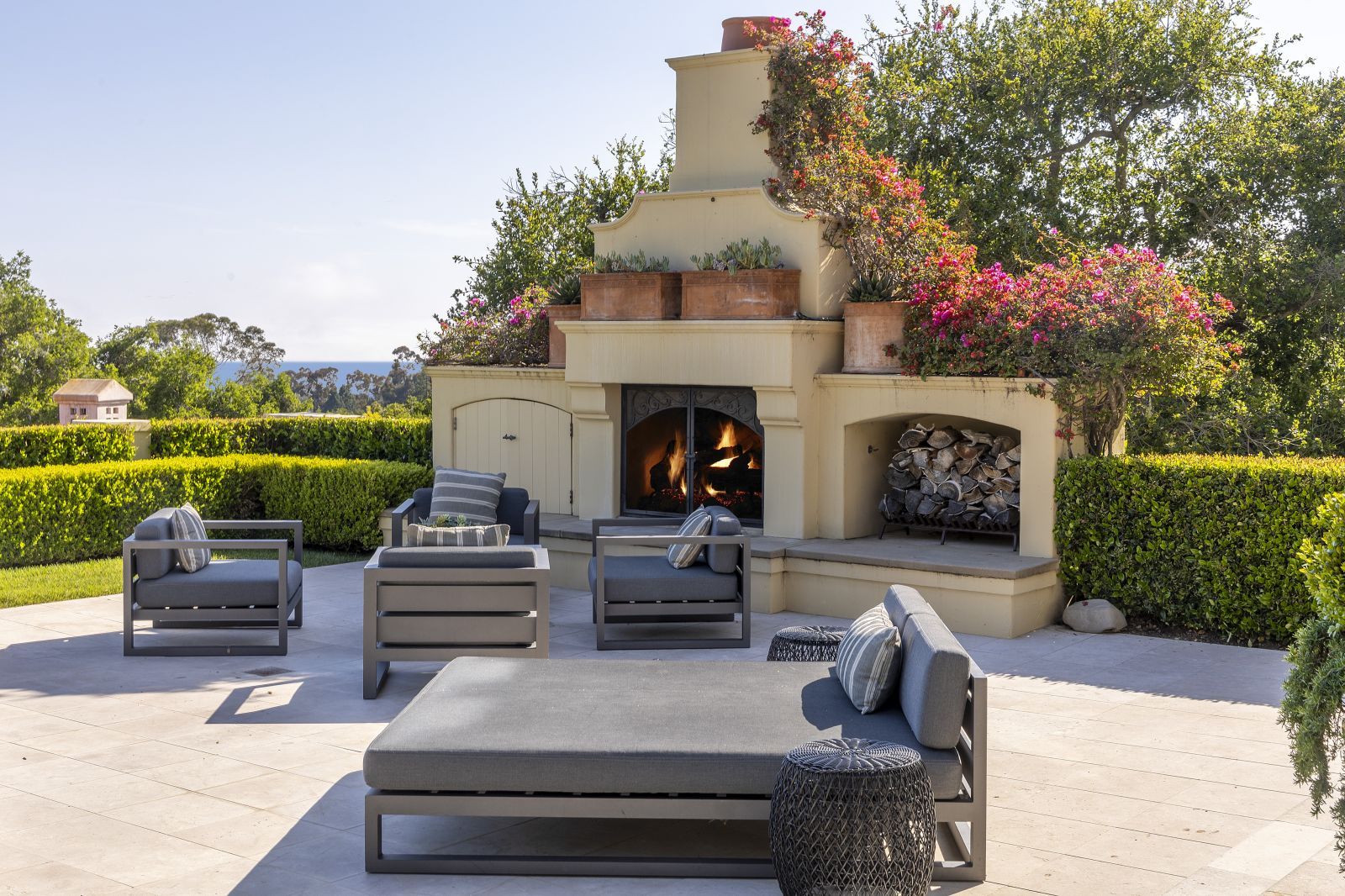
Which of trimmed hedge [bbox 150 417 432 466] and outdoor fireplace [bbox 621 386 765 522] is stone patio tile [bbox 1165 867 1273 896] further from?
trimmed hedge [bbox 150 417 432 466]

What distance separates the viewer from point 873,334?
10.7 metres

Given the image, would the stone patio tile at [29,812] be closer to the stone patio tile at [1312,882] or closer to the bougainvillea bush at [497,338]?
the stone patio tile at [1312,882]

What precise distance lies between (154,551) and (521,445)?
468 centimetres

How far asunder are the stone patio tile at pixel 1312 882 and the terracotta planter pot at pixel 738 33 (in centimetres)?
876

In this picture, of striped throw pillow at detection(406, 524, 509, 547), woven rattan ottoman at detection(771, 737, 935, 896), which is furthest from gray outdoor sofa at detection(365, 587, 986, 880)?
striped throw pillow at detection(406, 524, 509, 547)

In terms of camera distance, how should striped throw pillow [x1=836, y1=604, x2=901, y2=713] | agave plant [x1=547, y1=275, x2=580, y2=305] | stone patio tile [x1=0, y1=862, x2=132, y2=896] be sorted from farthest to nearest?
agave plant [x1=547, y1=275, x2=580, y2=305] → striped throw pillow [x1=836, y1=604, x2=901, y2=713] → stone patio tile [x1=0, y1=862, x2=132, y2=896]

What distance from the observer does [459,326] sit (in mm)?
13422

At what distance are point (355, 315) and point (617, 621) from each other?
35.9 metres

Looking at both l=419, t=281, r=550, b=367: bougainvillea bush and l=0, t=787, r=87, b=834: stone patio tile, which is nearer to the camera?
l=0, t=787, r=87, b=834: stone patio tile

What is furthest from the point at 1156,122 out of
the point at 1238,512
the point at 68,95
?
the point at 68,95

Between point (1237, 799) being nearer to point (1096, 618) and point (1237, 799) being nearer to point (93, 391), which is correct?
point (1096, 618)

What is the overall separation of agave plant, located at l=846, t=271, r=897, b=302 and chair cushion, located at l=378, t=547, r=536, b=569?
14.9 ft

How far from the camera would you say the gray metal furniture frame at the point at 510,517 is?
1009 cm

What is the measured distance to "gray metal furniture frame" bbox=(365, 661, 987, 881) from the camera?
4.65m
